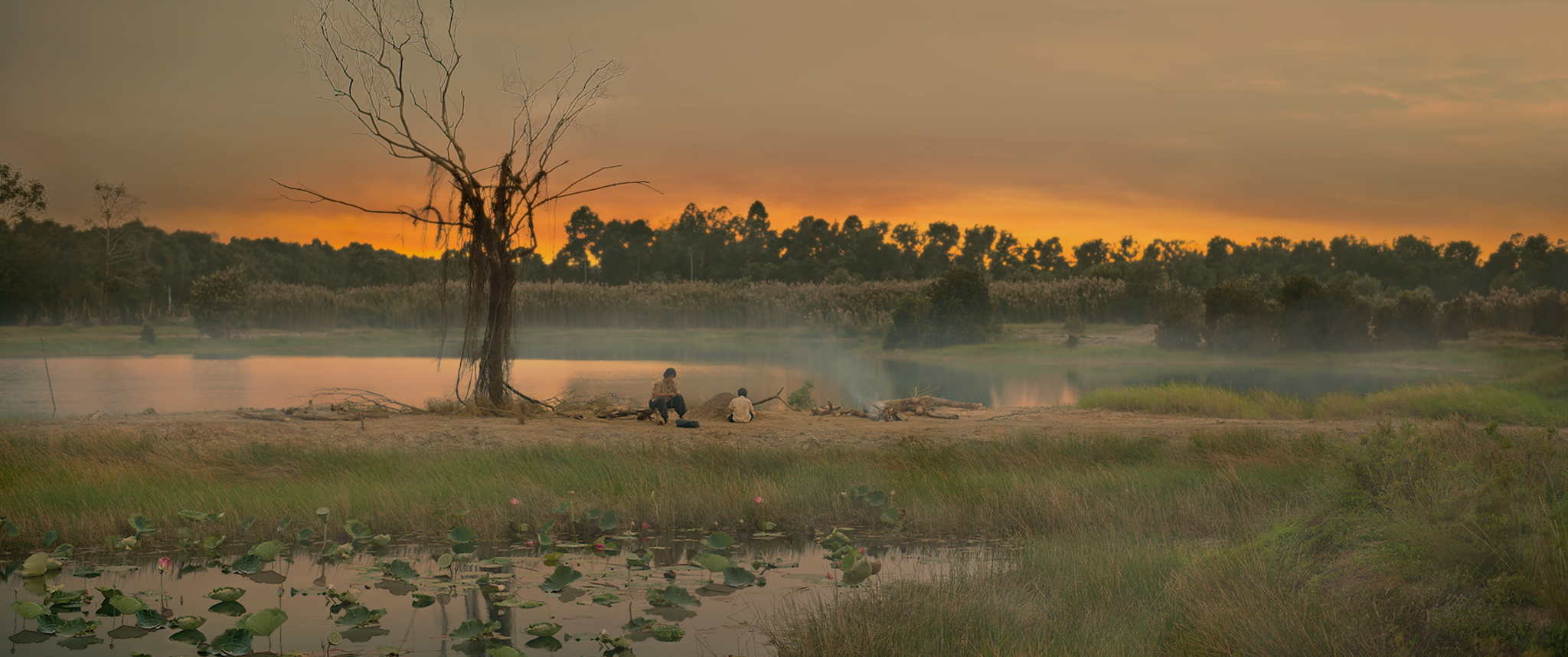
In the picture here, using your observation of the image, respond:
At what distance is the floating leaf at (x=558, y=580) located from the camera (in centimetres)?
676

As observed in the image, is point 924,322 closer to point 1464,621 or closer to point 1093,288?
point 1093,288

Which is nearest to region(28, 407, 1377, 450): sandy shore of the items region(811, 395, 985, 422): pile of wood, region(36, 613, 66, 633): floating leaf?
region(811, 395, 985, 422): pile of wood

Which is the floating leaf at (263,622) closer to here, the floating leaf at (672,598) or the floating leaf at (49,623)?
the floating leaf at (49,623)

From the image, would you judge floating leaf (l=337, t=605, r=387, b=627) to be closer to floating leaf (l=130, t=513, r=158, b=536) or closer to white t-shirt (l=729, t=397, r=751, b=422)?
floating leaf (l=130, t=513, r=158, b=536)

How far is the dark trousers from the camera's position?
50.5 feet

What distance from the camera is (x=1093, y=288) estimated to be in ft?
161

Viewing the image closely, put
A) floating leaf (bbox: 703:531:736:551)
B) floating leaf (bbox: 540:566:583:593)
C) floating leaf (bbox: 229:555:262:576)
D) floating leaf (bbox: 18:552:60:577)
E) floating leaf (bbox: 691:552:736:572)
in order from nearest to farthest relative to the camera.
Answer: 1. floating leaf (bbox: 540:566:583:593)
2. floating leaf (bbox: 691:552:736:572)
3. floating leaf (bbox: 18:552:60:577)
4. floating leaf (bbox: 229:555:262:576)
5. floating leaf (bbox: 703:531:736:551)

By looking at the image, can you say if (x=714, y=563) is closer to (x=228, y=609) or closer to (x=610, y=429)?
(x=228, y=609)

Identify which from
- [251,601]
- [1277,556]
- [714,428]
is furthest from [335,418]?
[1277,556]

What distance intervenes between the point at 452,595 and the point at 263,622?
4.98 ft

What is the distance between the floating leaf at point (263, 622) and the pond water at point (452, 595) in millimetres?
236

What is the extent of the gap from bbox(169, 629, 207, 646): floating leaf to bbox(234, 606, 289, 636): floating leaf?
0.43 m

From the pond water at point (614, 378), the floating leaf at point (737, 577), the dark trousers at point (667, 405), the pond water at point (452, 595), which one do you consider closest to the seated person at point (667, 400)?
the dark trousers at point (667, 405)

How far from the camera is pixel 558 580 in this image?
6.77 meters
